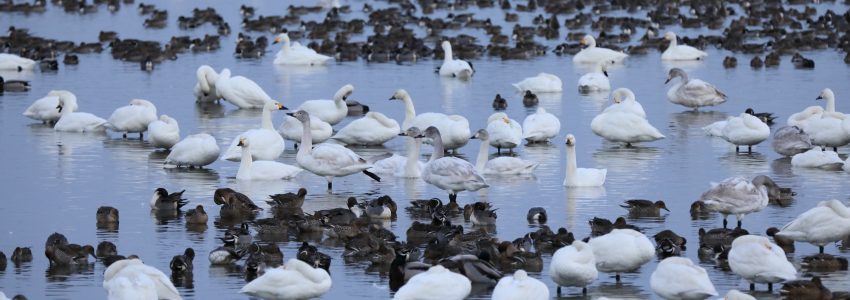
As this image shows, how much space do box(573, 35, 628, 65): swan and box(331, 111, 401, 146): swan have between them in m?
14.6

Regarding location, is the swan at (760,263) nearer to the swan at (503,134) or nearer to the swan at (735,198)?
the swan at (735,198)

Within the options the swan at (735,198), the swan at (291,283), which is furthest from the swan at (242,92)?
the swan at (291,283)

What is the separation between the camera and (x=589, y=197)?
60.0ft

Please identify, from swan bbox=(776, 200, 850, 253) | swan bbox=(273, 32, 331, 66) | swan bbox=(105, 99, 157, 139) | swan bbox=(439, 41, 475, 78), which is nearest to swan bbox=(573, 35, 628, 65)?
swan bbox=(439, 41, 475, 78)

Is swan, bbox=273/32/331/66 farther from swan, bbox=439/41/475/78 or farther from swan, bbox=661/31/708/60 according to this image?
swan, bbox=661/31/708/60

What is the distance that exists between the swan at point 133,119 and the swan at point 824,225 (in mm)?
11906

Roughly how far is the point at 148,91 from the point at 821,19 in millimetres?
21654

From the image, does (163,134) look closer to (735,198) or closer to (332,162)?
(332,162)

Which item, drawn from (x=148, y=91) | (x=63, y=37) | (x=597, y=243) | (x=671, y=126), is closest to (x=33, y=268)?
(x=597, y=243)

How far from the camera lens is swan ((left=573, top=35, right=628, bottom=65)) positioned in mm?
36781

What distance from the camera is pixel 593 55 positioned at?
3678cm

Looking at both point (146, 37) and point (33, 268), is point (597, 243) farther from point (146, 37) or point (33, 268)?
point (146, 37)

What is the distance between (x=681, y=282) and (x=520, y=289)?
4.44 ft

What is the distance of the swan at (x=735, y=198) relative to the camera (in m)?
15.6
